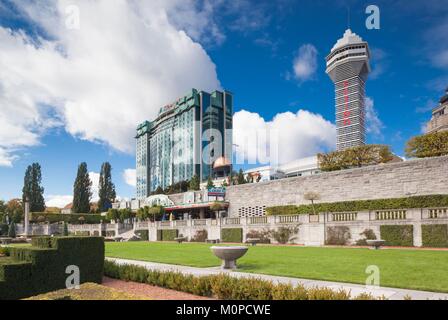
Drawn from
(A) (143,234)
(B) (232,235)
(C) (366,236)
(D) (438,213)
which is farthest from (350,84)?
(D) (438,213)

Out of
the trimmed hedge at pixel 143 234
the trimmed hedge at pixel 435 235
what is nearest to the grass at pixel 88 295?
the trimmed hedge at pixel 435 235

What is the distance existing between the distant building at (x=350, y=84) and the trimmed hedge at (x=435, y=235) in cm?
13632

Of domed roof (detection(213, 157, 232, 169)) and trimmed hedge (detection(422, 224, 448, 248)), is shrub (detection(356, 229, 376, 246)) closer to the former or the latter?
trimmed hedge (detection(422, 224, 448, 248))

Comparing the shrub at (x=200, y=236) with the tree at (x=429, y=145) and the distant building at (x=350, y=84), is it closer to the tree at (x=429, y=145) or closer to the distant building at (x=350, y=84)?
the tree at (x=429, y=145)

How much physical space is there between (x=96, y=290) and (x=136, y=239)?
47.5m

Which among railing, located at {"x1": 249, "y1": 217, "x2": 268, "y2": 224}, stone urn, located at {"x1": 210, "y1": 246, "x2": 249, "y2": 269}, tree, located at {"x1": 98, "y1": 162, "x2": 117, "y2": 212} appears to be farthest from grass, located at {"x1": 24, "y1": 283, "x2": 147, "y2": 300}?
tree, located at {"x1": 98, "y1": 162, "x2": 117, "y2": 212}

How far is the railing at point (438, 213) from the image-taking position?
24.0 metres

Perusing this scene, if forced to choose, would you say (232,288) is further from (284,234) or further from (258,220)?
(258,220)

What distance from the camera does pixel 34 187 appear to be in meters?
82.6

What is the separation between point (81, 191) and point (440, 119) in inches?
3041

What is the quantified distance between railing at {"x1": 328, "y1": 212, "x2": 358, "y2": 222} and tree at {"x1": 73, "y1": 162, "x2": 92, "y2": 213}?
68976mm
